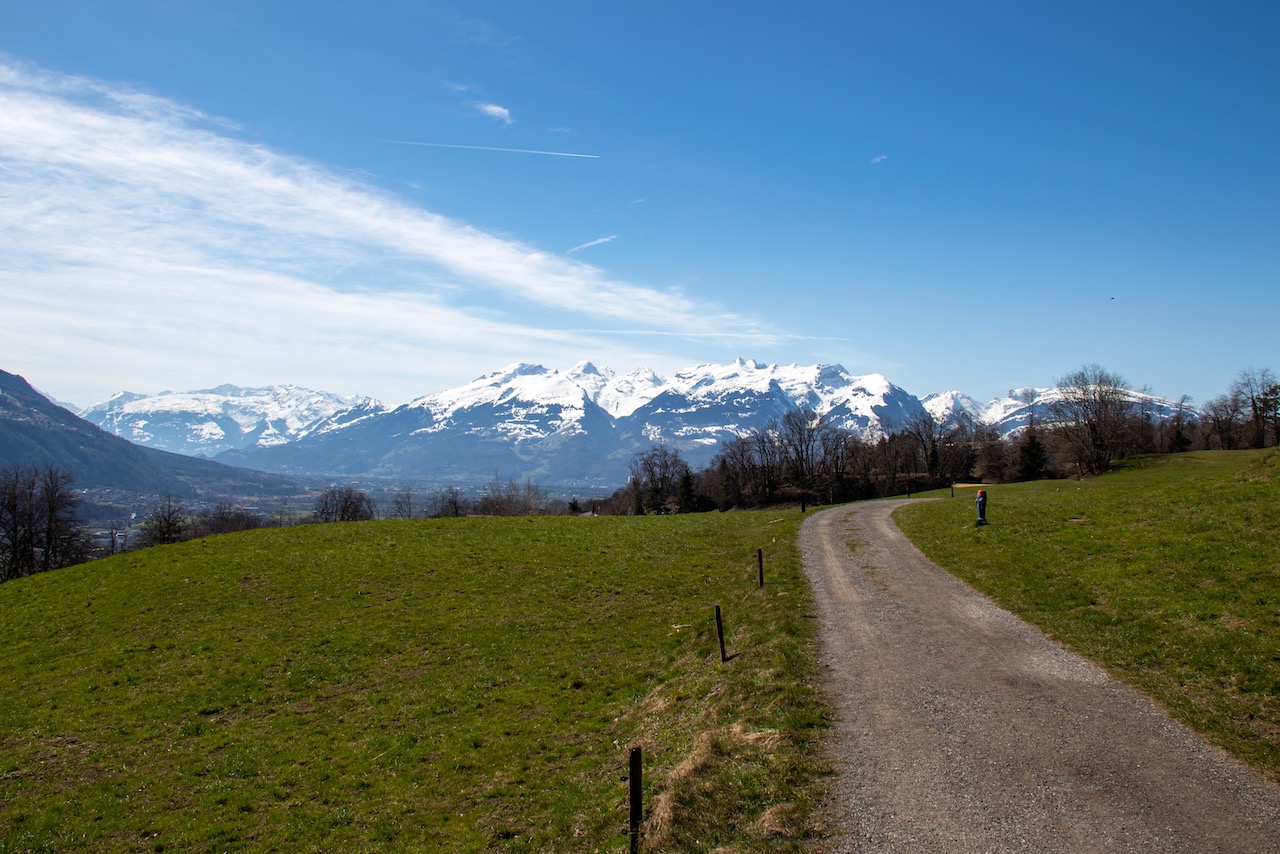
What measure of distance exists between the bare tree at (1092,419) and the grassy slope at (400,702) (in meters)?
78.5

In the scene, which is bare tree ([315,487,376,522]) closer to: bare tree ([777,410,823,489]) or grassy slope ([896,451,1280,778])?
bare tree ([777,410,823,489])

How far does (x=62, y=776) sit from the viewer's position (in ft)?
52.5

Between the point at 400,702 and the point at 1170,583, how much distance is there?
24.1 meters

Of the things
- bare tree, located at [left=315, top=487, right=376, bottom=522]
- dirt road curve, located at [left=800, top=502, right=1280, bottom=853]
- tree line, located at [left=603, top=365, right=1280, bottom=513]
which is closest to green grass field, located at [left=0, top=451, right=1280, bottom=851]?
dirt road curve, located at [left=800, top=502, right=1280, bottom=853]

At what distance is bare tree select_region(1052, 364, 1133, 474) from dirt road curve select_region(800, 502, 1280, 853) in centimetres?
8699

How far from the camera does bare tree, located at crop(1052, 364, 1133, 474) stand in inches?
3590

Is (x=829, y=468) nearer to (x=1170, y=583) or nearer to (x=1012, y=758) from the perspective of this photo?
(x=1170, y=583)

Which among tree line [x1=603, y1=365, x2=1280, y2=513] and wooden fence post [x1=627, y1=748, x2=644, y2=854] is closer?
wooden fence post [x1=627, y1=748, x2=644, y2=854]

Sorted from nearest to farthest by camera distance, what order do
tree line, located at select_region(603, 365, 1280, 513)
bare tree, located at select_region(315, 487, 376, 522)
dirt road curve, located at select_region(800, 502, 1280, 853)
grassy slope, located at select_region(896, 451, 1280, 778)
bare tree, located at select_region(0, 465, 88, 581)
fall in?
1. dirt road curve, located at select_region(800, 502, 1280, 853)
2. grassy slope, located at select_region(896, 451, 1280, 778)
3. bare tree, located at select_region(0, 465, 88, 581)
4. tree line, located at select_region(603, 365, 1280, 513)
5. bare tree, located at select_region(315, 487, 376, 522)

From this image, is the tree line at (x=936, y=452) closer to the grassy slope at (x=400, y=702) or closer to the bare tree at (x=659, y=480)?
the bare tree at (x=659, y=480)

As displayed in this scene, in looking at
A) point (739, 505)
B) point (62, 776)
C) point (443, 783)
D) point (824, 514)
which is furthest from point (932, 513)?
point (739, 505)

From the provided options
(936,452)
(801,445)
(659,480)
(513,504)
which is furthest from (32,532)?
(936,452)

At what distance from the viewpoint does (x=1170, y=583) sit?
63.5ft

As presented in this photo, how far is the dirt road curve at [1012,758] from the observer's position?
9.39 metres
